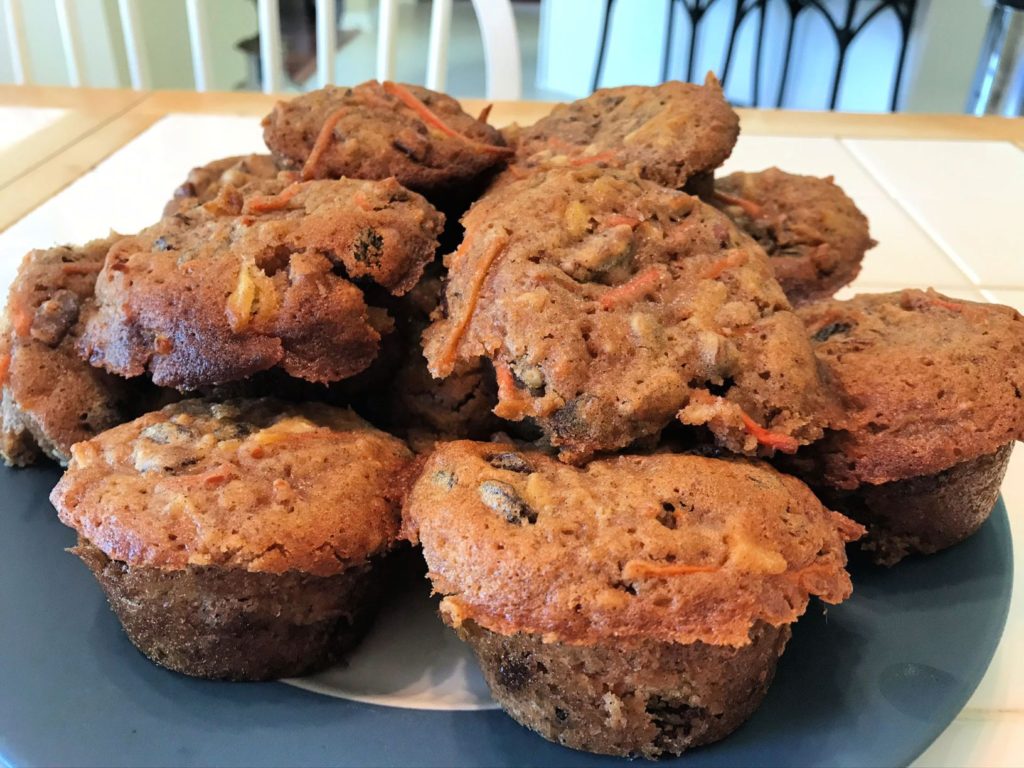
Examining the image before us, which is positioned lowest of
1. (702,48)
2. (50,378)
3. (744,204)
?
(702,48)

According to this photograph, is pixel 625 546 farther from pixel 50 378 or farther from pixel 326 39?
pixel 326 39

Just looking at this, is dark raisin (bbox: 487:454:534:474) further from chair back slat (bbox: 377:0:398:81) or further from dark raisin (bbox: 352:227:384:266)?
chair back slat (bbox: 377:0:398:81)

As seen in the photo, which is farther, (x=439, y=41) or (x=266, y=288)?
(x=439, y=41)

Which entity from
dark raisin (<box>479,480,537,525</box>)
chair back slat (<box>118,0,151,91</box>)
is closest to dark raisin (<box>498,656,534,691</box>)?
dark raisin (<box>479,480,537,525</box>)

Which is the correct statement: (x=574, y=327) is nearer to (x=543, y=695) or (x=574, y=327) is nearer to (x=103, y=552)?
(x=543, y=695)

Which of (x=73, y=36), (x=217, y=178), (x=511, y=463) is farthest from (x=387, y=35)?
(x=511, y=463)

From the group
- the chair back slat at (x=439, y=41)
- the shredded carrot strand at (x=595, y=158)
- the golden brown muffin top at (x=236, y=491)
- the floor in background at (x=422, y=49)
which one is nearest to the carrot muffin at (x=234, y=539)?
the golden brown muffin top at (x=236, y=491)

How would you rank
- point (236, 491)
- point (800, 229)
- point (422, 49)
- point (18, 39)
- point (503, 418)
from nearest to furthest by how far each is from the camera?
point (236, 491)
point (503, 418)
point (800, 229)
point (18, 39)
point (422, 49)
